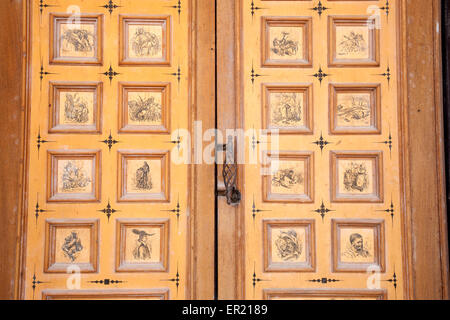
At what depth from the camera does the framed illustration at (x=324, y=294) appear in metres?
2.22

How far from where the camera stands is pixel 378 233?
2.26 meters

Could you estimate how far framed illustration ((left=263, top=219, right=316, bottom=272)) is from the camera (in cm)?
225

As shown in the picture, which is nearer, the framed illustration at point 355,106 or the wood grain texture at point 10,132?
the wood grain texture at point 10,132

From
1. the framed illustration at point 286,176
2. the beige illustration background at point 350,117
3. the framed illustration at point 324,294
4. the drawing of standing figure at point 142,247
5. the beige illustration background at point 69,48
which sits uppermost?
the beige illustration background at point 69,48

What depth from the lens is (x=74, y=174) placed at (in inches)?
88.7

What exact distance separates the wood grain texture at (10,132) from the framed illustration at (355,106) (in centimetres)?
188

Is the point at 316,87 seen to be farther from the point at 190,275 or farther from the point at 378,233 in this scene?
the point at 190,275

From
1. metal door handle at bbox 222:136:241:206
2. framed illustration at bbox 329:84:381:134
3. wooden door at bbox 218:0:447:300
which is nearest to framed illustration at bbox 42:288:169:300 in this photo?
wooden door at bbox 218:0:447:300

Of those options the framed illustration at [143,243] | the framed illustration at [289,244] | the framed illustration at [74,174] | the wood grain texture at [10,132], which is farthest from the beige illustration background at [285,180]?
the wood grain texture at [10,132]

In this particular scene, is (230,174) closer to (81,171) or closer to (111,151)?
(111,151)

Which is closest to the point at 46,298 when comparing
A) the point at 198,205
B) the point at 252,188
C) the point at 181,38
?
the point at 198,205

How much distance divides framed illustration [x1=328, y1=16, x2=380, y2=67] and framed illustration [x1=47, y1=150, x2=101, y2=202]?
159cm

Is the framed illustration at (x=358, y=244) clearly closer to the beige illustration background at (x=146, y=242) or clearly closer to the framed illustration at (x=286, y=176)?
the framed illustration at (x=286, y=176)

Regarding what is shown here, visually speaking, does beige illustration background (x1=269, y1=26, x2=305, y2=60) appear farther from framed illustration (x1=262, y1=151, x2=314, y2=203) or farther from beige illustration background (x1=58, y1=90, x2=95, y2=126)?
beige illustration background (x1=58, y1=90, x2=95, y2=126)
